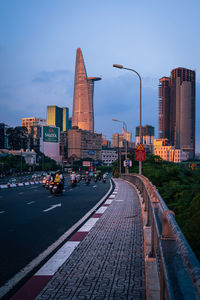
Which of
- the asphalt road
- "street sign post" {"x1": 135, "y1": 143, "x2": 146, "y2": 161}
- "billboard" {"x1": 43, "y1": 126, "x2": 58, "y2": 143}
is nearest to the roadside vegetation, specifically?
"street sign post" {"x1": 135, "y1": 143, "x2": 146, "y2": 161}

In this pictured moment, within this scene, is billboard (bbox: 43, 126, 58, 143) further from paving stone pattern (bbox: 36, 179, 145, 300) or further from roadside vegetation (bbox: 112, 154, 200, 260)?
paving stone pattern (bbox: 36, 179, 145, 300)

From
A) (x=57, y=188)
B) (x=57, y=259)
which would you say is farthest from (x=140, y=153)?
(x=57, y=259)

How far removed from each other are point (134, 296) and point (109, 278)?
74 cm

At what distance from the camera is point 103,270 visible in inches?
189

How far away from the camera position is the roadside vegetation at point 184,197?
597 centimetres

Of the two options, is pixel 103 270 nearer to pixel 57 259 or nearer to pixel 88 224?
pixel 57 259

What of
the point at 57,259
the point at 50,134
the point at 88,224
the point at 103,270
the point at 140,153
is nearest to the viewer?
the point at 103,270

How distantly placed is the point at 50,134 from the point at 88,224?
180 metres

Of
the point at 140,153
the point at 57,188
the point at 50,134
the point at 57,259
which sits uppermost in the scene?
the point at 50,134

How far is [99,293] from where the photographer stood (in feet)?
12.7

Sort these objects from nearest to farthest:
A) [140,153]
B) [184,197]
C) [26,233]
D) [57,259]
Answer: [57,259] → [26,233] → [184,197] → [140,153]

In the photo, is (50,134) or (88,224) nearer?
(88,224)

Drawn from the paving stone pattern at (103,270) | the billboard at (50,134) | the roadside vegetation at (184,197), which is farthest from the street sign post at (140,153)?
the billboard at (50,134)

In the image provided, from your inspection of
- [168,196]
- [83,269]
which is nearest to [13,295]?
[83,269]
